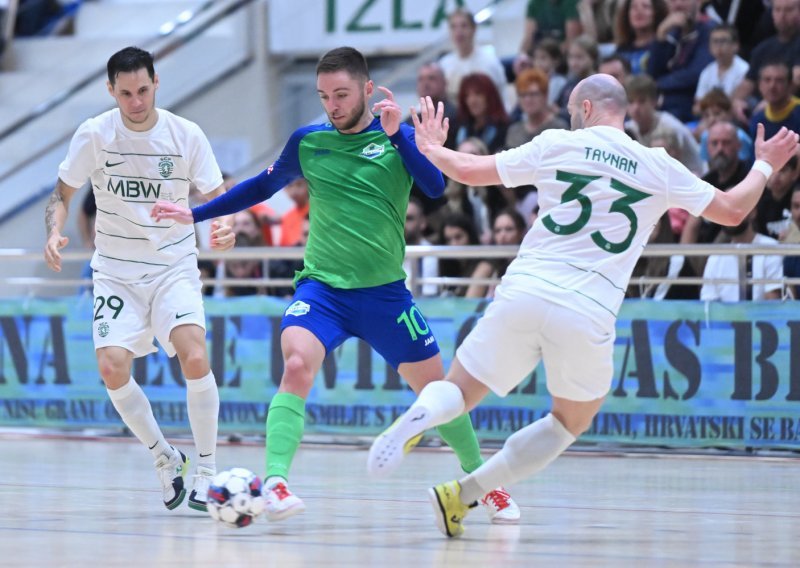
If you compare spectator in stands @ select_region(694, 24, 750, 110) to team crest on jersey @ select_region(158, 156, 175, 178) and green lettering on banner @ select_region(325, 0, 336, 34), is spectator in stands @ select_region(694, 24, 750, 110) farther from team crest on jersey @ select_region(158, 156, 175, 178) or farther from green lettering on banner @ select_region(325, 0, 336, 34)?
team crest on jersey @ select_region(158, 156, 175, 178)

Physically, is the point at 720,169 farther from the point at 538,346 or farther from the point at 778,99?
the point at 538,346

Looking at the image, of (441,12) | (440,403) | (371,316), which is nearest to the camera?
(440,403)

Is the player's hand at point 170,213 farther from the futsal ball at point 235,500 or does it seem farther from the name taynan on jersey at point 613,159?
the name taynan on jersey at point 613,159

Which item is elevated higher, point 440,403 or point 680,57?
point 680,57

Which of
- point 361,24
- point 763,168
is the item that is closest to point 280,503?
point 763,168

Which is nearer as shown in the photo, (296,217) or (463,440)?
(463,440)

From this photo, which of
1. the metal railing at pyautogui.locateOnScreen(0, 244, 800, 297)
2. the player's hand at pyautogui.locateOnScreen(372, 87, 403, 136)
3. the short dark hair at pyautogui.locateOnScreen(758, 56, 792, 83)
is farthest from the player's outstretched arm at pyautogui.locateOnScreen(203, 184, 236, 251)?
the short dark hair at pyautogui.locateOnScreen(758, 56, 792, 83)

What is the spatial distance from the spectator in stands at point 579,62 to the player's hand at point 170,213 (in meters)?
7.22

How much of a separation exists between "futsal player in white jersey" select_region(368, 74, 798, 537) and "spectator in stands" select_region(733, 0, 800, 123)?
23.4 feet

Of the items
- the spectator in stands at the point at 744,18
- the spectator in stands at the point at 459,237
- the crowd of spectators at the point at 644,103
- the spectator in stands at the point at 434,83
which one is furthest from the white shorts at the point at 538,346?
the spectator in stands at the point at 744,18

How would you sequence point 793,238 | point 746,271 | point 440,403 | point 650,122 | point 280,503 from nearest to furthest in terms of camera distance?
point 440,403
point 280,503
point 746,271
point 793,238
point 650,122

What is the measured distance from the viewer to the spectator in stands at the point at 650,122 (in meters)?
12.3

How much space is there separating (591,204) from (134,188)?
258 cm

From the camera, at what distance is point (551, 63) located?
1400cm
